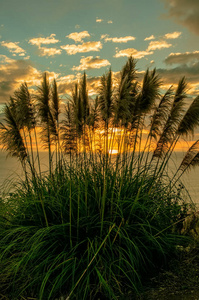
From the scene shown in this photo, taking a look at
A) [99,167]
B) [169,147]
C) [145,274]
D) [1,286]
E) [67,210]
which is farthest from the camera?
[169,147]

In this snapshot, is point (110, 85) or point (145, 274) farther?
point (110, 85)

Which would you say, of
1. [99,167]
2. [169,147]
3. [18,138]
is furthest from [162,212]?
[18,138]

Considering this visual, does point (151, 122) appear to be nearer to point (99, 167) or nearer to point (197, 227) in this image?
point (99, 167)

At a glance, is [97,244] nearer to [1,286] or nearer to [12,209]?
[1,286]

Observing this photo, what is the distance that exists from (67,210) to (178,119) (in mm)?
3229

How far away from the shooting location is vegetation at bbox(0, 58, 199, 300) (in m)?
3.78

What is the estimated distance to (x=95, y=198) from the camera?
4.53m

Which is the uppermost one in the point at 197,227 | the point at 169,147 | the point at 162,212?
the point at 169,147

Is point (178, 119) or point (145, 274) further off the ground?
point (178, 119)

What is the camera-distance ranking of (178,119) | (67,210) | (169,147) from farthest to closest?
1. (169,147)
2. (178,119)
3. (67,210)

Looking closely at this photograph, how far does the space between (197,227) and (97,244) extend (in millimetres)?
2872

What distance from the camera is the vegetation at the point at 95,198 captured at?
3783 mm

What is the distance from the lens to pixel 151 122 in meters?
6.36

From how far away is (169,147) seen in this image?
6301 mm
